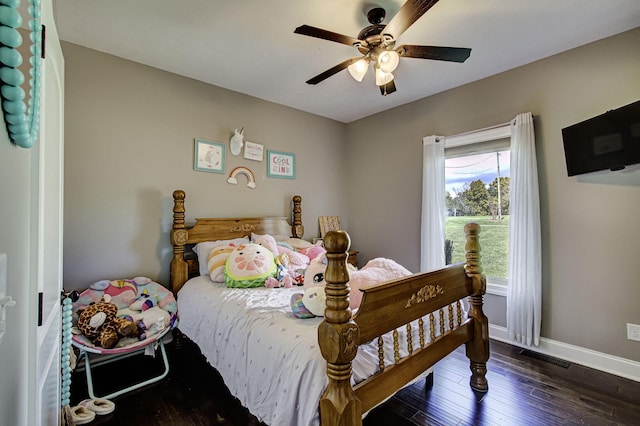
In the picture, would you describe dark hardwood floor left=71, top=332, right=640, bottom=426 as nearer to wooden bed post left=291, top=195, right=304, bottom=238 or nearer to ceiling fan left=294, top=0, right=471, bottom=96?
wooden bed post left=291, top=195, right=304, bottom=238

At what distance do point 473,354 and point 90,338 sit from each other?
8.47 ft

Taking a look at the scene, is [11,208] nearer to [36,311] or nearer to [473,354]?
[36,311]

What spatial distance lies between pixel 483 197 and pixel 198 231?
2935 millimetres

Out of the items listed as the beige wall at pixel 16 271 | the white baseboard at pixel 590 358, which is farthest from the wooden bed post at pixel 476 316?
the beige wall at pixel 16 271

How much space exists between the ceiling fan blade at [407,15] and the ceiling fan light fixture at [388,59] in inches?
3.6

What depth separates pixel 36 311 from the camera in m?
0.79

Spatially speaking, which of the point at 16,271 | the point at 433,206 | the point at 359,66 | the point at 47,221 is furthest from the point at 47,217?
the point at 433,206

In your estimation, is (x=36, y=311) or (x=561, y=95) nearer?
(x=36, y=311)

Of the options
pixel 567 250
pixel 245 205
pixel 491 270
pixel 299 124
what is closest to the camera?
pixel 567 250

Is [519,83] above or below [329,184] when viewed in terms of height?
above

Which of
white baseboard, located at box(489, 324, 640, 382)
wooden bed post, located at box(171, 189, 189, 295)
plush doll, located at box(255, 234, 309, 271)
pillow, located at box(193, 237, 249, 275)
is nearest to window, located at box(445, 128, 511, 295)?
white baseboard, located at box(489, 324, 640, 382)

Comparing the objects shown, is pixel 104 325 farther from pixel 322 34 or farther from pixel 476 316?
pixel 476 316

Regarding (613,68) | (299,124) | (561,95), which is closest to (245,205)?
(299,124)

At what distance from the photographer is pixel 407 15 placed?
1555mm
